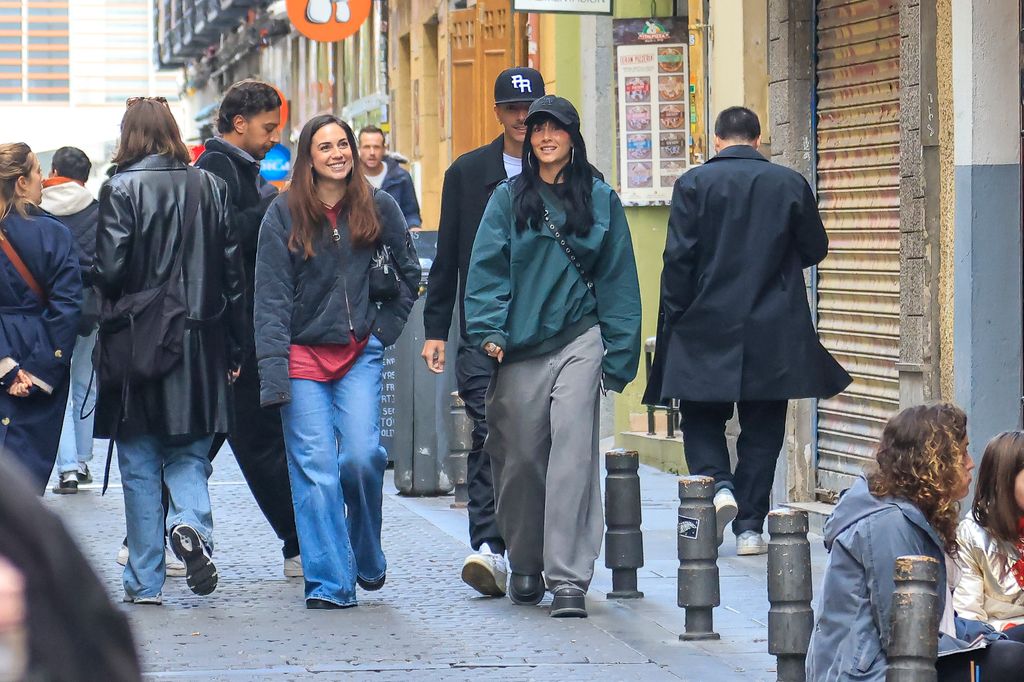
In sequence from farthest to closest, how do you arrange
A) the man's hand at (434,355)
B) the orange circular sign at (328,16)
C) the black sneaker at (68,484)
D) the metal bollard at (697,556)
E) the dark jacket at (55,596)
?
the orange circular sign at (328,16) < the black sneaker at (68,484) < the man's hand at (434,355) < the metal bollard at (697,556) < the dark jacket at (55,596)

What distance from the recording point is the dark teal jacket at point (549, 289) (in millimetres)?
7375

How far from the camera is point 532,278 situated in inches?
292

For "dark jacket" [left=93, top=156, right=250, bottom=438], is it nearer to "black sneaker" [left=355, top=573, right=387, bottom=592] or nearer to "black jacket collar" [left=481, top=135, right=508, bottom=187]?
"black sneaker" [left=355, top=573, right=387, bottom=592]

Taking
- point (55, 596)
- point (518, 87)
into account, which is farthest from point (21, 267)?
point (55, 596)

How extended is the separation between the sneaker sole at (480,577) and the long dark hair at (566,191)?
4.33 feet

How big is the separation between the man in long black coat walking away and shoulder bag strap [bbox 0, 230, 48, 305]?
8.83ft

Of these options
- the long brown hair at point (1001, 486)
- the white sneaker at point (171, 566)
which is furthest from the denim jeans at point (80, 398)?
the long brown hair at point (1001, 486)

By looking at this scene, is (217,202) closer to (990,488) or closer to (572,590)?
(572,590)

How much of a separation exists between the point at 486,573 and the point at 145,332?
5.21 ft

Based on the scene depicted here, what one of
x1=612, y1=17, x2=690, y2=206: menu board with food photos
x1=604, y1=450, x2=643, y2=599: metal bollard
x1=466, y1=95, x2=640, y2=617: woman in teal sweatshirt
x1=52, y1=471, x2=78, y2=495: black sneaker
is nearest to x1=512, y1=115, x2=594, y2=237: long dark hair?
x1=466, y1=95, x2=640, y2=617: woman in teal sweatshirt

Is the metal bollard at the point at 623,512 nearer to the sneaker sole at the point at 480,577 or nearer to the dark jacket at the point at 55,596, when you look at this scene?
the sneaker sole at the point at 480,577

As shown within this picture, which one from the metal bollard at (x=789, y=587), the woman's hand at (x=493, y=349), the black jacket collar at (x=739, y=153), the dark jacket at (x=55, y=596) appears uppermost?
the black jacket collar at (x=739, y=153)

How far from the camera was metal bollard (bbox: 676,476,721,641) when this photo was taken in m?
6.74

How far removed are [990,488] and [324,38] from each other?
15.6 metres
